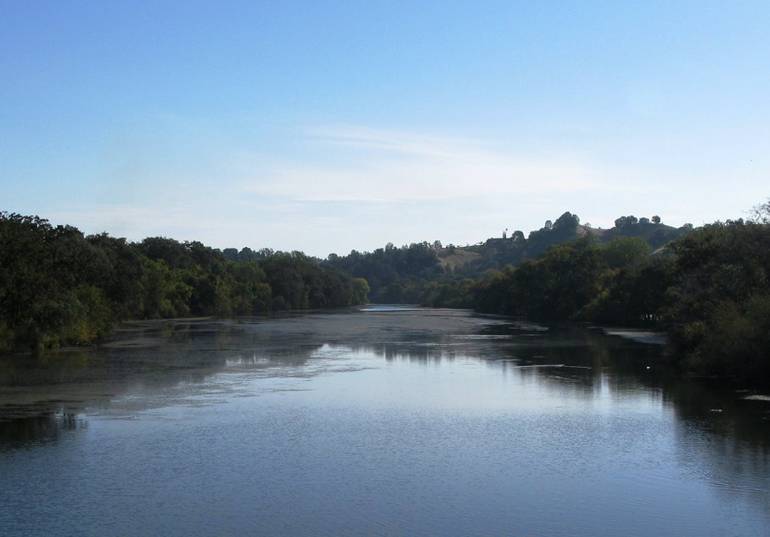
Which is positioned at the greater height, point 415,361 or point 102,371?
point 102,371

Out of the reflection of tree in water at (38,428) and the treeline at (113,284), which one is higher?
the treeline at (113,284)

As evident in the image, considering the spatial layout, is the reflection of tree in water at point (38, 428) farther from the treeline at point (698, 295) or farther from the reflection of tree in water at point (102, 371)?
the treeline at point (698, 295)

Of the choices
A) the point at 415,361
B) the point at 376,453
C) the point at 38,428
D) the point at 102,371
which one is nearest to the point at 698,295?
the point at 415,361

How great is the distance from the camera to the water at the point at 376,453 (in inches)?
577

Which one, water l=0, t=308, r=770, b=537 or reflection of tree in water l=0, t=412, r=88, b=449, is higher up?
reflection of tree in water l=0, t=412, r=88, b=449

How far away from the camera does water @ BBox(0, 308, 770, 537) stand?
1466cm

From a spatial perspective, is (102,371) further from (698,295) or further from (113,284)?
(113,284)

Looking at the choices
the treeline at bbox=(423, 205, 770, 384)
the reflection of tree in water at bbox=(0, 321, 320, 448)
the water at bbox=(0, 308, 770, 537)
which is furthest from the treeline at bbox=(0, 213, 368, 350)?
the treeline at bbox=(423, 205, 770, 384)

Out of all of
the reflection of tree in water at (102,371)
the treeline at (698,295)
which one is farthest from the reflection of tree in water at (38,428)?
the treeline at (698,295)

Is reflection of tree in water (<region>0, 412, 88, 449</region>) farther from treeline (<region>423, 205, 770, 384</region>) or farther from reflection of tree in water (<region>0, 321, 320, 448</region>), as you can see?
treeline (<region>423, 205, 770, 384</region>)

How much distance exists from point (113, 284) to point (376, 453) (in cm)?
5970

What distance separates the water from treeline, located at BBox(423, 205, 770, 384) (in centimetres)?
232

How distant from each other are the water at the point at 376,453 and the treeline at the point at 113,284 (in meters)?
7.60

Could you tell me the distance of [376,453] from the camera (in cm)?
1972
